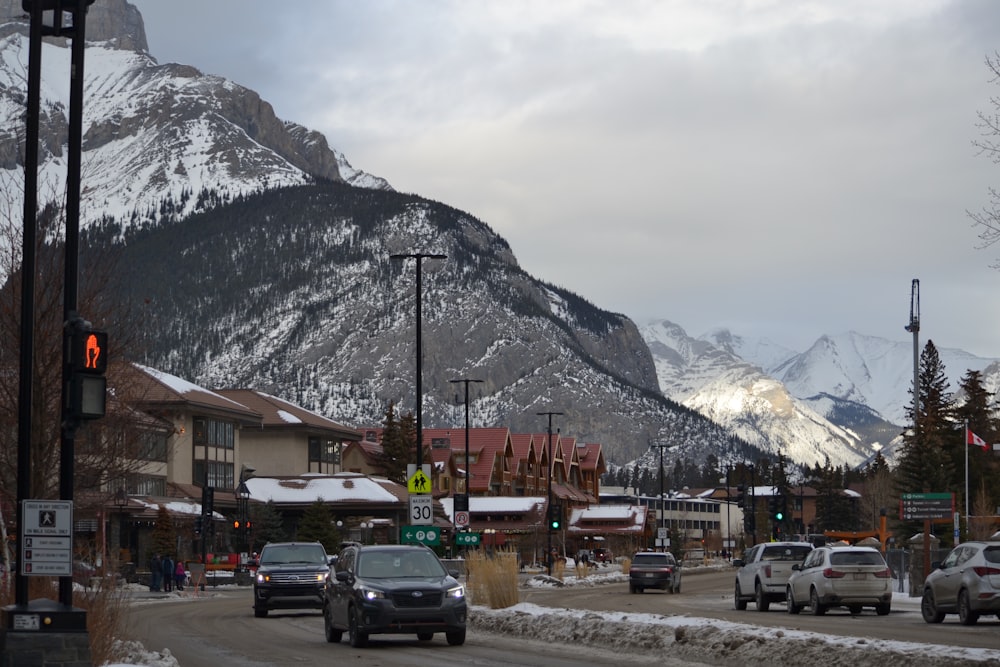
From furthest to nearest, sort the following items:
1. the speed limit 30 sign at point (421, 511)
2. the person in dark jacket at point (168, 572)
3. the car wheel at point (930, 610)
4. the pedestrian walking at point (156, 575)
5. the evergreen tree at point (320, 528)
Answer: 1. the evergreen tree at point (320, 528)
2. the person in dark jacket at point (168, 572)
3. the pedestrian walking at point (156, 575)
4. the speed limit 30 sign at point (421, 511)
5. the car wheel at point (930, 610)

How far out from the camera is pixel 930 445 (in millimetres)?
102438

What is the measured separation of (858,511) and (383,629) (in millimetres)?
160716

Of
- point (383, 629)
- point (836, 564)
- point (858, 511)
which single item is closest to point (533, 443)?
point (858, 511)

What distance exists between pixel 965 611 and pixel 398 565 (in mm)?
11208

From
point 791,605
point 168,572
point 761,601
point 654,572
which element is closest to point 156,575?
point 168,572

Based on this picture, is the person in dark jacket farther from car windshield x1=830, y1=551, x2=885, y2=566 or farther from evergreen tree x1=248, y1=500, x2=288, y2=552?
car windshield x1=830, y1=551, x2=885, y2=566

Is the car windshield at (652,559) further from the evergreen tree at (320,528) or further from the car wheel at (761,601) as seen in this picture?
the evergreen tree at (320,528)

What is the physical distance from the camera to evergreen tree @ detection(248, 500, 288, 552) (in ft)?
279

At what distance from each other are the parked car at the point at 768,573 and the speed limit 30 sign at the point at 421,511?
25.9 ft

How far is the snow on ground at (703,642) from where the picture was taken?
19234mm

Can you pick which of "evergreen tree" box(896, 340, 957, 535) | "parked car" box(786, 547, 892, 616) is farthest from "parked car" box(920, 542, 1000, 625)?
"evergreen tree" box(896, 340, 957, 535)

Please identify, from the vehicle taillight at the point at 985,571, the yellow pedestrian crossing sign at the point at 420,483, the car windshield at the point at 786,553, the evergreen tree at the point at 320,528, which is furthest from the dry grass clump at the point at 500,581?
the evergreen tree at the point at 320,528

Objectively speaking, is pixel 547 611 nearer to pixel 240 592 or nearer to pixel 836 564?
pixel 836 564

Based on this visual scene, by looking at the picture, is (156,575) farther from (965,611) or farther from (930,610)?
(965,611)
